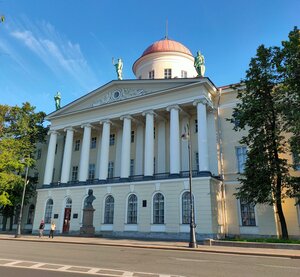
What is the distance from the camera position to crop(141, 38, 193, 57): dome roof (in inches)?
1613

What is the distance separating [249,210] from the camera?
26.7 metres

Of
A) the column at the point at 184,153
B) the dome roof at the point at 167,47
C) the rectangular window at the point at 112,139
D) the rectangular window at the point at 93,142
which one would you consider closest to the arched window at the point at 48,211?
the rectangular window at the point at 93,142

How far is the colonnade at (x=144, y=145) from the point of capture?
2779 cm

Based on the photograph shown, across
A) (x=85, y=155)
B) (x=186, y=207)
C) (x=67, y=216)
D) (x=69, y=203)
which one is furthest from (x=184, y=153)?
(x=67, y=216)

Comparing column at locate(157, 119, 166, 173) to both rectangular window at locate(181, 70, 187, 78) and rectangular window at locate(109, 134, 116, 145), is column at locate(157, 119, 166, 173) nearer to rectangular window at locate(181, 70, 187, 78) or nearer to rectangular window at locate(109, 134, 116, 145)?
rectangular window at locate(109, 134, 116, 145)

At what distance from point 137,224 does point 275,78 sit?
58.9ft

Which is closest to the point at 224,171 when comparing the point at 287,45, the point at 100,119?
the point at 287,45

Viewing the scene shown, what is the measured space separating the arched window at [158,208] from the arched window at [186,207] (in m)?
2.08

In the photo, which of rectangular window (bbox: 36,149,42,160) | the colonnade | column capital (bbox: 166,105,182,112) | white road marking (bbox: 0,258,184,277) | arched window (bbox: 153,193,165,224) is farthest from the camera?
rectangular window (bbox: 36,149,42,160)

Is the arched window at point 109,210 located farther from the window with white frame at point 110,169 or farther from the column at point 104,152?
the window with white frame at point 110,169

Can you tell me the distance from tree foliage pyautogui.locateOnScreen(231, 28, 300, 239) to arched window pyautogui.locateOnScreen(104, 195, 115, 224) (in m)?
14.0

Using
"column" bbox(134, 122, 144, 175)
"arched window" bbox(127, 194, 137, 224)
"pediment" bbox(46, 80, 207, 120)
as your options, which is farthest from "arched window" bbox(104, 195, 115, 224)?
"pediment" bbox(46, 80, 207, 120)

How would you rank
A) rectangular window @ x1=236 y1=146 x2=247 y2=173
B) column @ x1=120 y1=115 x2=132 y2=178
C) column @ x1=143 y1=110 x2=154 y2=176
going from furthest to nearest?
column @ x1=120 y1=115 x2=132 y2=178
column @ x1=143 y1=110 x2=154 y2=176
rectangular window @ x1=236 y1=146 x2=247 y2=173

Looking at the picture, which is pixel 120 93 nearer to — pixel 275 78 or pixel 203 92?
pixel 203 92
